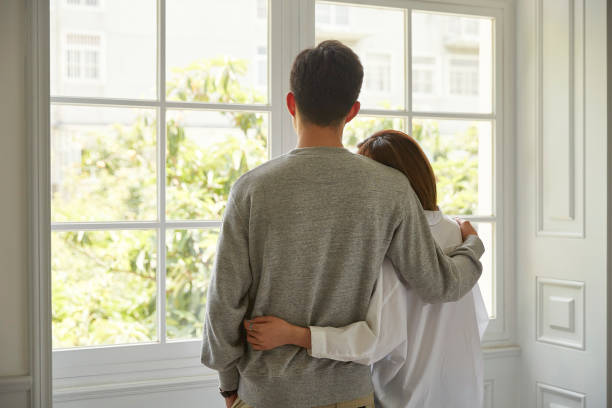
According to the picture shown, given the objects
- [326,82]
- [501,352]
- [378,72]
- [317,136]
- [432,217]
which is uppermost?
[378,72]

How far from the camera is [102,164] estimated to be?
219 centimetres

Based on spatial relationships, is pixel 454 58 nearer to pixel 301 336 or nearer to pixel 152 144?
pixel 152 144

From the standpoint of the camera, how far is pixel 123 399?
2053mm

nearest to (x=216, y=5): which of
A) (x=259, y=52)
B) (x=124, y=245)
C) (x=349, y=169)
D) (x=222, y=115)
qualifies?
(x=259, y=52)

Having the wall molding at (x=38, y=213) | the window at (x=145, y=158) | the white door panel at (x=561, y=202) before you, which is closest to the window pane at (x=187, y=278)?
the window at (x=145, y=158)

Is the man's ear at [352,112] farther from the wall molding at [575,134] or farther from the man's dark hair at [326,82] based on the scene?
the wall molding at [575,134]

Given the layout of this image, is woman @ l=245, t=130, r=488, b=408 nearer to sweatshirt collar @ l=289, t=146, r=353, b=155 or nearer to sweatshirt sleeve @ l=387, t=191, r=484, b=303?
sweatshirt sleeve @ l=387, t=191, r=484, b=303

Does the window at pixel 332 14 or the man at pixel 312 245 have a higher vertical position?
the window at pixel 332 14

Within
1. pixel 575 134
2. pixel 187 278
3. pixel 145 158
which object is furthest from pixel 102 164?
pixel 575 134

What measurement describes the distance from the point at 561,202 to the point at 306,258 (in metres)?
1.46

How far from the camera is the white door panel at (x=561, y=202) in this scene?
223 cm

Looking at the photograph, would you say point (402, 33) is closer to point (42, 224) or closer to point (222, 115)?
point (222, 115)

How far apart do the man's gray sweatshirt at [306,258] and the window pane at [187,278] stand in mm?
869

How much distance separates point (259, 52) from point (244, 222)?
1.19 m
